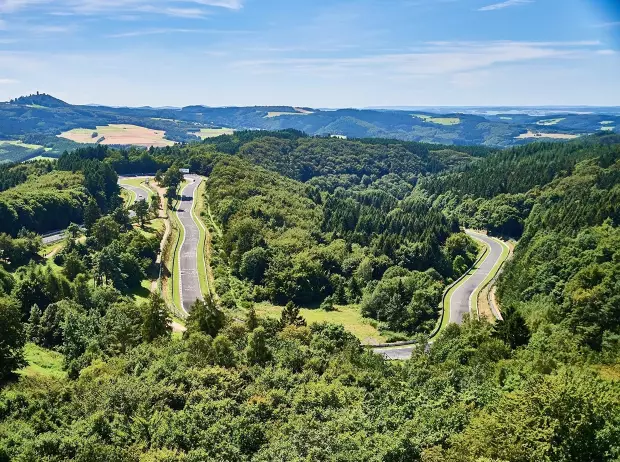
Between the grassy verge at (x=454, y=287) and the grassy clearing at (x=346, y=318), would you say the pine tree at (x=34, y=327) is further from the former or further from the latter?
the grassy verge at (x=454, y=287)

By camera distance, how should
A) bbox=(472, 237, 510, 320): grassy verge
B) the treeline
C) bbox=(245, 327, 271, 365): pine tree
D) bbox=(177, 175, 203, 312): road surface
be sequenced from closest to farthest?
bbox=(245, 327, 271, 365): pine tree < bbox=(177, 175, 203, 312): road surface < the treeline < bbox=(472, 237, 510, 320): grassy verge

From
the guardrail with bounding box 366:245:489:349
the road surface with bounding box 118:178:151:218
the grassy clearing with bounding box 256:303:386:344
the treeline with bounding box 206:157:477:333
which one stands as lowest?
the grassy clearing with bounding box 256:303:386:344

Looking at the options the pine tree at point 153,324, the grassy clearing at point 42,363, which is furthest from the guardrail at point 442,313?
the grassy clearing at point 42,363

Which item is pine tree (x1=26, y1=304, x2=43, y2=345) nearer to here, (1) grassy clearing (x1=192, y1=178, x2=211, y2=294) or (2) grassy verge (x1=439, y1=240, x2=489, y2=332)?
(1) grassy clearing (x1=192, y1=178, x2=211, y2=294)

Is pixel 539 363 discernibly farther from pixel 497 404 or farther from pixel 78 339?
pixel 78 339

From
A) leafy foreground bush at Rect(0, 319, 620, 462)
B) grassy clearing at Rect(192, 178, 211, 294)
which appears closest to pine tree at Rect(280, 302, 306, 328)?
leafy foreground bush at Rect(0, 319, 620, 462)
